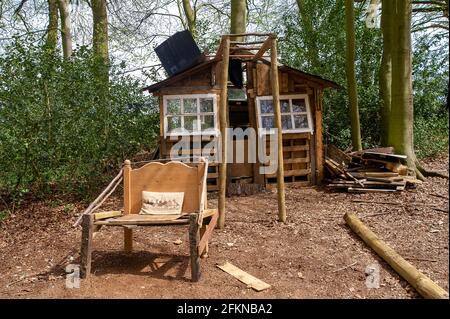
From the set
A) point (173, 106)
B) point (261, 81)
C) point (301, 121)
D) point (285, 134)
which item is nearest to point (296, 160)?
point (285, 134)

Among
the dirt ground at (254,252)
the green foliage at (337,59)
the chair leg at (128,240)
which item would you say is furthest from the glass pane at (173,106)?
the green foliage at (337,59)

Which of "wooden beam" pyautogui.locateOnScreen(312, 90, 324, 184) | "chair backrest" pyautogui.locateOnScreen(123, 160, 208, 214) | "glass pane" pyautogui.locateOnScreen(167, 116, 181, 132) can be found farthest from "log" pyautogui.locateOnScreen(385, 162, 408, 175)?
"chair backrest" pyautogui.locateOnScreen(123, 160, 208, 214)

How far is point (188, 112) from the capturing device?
8.72 meters

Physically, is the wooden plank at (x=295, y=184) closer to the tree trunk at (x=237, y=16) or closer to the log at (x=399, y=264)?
the log at (x=399, y=264)

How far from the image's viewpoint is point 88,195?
8.24m

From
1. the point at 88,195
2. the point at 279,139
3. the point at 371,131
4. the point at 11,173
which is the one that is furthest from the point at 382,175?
the point at 11,173

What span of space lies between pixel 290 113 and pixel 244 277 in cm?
548

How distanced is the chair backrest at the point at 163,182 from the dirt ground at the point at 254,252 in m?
0.65

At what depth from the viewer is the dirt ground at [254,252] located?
12.7 feet

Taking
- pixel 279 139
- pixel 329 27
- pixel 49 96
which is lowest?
pixel 279 139

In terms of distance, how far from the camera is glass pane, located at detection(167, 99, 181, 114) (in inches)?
344

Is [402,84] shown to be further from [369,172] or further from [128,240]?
[128,240]
